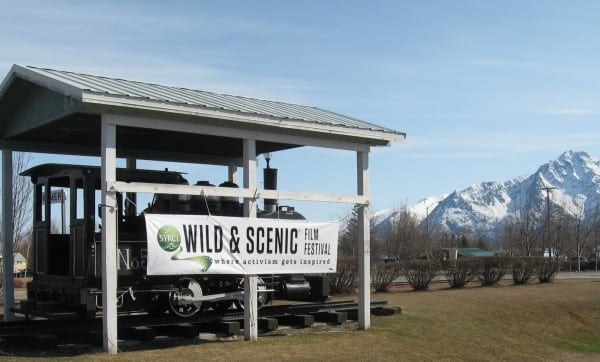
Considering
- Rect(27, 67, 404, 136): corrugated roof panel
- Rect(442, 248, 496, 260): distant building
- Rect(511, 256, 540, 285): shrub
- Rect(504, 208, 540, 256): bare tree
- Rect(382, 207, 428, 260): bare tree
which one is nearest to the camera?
Rect(27, 67, 404, 136): corrugated roof panel

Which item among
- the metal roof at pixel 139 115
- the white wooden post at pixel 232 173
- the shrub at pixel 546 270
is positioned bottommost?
the shrub at pixel 546 270

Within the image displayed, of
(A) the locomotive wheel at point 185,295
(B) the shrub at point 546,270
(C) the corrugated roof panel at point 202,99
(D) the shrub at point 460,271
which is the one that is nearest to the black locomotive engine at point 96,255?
(A) the locomotive wheel at point 185,295

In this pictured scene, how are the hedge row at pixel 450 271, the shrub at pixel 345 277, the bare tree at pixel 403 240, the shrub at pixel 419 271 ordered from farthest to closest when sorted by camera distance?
1. the bare tree at pixel 403 240
2. the shrub at pixel 419 271
3. the hedge row at pixel 450 271
4. the shrub at pixel 345 277

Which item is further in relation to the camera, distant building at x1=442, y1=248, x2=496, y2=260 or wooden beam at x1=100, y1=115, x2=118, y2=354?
distant building at x1=442, y1=248, x2=496, y2=260

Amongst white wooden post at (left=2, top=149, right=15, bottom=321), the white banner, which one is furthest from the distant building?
white wooden post at (left=2, top=149, right=15, bottom=321)

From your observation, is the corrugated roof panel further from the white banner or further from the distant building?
the distant building

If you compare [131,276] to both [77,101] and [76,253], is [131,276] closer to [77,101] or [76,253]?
[76,253]

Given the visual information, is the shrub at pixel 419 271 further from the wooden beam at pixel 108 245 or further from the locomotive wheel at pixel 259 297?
the wooden beam at pixel 108 245

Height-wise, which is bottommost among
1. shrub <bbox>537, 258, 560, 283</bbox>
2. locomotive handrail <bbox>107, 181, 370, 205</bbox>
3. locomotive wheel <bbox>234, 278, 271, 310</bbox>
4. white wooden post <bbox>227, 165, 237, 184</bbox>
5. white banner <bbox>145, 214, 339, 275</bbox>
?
shrub <bbox>537, 258, 560, 283</bbox>

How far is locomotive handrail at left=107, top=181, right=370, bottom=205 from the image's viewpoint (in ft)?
38.4

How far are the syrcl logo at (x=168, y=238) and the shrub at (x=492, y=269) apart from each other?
64.5 feet

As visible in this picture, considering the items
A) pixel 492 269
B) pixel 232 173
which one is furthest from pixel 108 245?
pixel 492 269

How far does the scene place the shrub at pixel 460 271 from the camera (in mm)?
28422

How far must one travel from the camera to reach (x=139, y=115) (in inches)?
471
